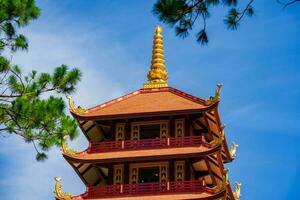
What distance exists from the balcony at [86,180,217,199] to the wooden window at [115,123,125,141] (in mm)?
2946

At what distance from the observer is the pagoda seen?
123 ft

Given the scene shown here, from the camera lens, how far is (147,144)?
39031mm

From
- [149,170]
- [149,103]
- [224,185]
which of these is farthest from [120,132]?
[224,185]

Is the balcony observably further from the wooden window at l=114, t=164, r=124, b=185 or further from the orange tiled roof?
the orange tiled roof

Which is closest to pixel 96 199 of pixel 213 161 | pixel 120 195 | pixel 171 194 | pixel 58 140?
pixel 120 195

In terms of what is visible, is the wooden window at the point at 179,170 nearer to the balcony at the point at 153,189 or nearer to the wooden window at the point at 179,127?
the balcony at the point at 153,189

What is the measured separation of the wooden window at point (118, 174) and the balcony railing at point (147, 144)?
89cm

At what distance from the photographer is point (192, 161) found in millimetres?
38219

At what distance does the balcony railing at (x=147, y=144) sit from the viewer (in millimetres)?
38531

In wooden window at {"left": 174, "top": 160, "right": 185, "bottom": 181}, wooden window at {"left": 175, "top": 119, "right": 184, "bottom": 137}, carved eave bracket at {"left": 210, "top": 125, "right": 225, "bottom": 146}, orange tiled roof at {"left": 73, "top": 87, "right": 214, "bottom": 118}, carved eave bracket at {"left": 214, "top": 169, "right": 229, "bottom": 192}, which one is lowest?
carved eave bracket at {"left": 214, "top": 169, "right": 229, "bottom": 192}

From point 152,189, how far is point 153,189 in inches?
1.8

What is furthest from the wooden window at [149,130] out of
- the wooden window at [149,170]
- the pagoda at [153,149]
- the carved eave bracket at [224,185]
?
the carved eave bracket at [224,185]

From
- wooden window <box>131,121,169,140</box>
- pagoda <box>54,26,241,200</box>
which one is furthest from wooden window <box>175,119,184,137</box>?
wooden window <box>131,121,169,140</box>

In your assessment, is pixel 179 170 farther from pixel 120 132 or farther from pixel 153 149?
pixel 120 132
